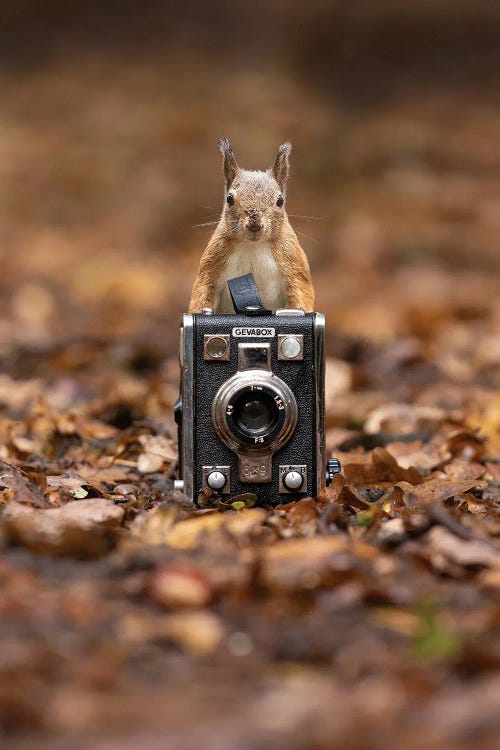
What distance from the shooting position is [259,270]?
401 centimetres

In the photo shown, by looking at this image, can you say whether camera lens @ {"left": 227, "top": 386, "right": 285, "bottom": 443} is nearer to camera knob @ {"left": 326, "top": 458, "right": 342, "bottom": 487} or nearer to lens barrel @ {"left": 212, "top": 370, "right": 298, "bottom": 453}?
lens barrel @ {"left": 212, "top": 370, "right": 298, "bottom": 453}

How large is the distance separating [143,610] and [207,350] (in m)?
1.52

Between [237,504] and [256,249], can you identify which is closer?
[237,504]

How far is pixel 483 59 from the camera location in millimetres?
12367

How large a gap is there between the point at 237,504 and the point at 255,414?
0.98ft

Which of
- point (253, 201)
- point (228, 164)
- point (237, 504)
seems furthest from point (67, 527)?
point (228, 164)

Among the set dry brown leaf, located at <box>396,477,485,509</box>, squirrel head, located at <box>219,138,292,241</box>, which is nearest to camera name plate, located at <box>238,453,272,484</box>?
dry brown leaf, located at <box>396,477,485,509</box>

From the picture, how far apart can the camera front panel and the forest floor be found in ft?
0.40

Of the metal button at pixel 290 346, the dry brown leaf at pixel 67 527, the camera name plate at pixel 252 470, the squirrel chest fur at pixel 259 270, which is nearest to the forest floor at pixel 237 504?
the dry brown leaf at pixel 67 527

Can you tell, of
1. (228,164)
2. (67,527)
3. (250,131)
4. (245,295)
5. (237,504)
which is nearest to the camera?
(67,527)

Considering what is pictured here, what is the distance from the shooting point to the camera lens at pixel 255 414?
151 inches

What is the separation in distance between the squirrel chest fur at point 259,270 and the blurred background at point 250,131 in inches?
243

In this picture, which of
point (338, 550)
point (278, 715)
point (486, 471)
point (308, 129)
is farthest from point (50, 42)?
point (278, 715)

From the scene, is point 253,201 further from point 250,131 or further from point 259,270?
point 250,131
